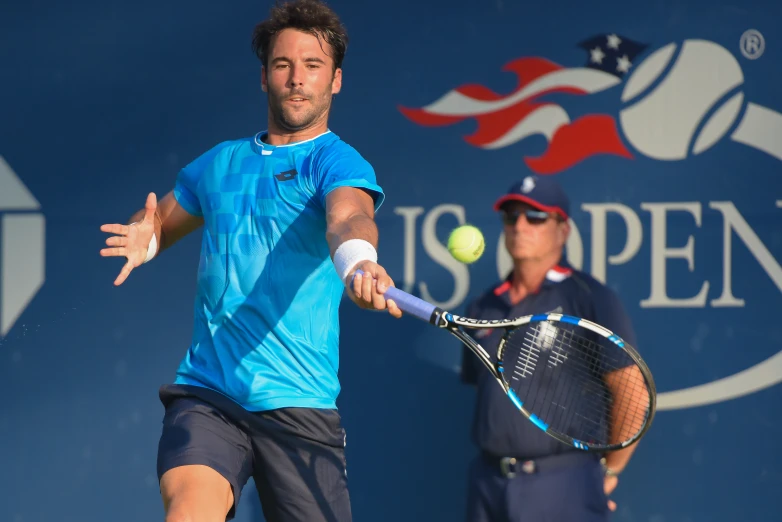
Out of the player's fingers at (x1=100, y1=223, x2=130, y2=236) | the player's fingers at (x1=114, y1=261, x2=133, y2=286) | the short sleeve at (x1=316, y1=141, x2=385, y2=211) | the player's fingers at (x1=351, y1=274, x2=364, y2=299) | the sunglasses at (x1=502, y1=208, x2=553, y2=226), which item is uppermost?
the short sleeve at (x1=316, y1=141, x2=385, y2=211)

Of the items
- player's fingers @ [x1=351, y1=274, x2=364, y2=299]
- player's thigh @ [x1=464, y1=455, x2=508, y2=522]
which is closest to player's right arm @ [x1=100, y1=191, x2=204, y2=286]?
player's fingers @ [x1=351, y1=274, x2=364, y2=299]

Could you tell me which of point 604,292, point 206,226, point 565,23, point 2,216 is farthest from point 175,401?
point 565,23

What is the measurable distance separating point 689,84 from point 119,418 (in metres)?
2.72

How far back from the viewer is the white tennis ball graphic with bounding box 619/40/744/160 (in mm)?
4605

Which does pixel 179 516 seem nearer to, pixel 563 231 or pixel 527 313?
pixel 527 313

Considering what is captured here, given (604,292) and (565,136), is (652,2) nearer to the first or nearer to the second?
(565,136)

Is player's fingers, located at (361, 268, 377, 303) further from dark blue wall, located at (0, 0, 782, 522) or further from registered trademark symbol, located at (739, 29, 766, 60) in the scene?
registered trademark symbol, located at (739, 29, 766, 60)

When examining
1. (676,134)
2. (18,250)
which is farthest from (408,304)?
(18,250)

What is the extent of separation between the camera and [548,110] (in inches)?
185

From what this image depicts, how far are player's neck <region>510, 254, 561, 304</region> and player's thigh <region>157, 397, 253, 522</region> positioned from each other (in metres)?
1.42

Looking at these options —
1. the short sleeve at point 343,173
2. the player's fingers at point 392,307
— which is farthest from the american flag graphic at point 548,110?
the player's fingers at point 392,307

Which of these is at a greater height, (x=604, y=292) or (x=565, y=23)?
(x=565, y=23)

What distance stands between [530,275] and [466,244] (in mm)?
257

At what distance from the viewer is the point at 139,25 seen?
4.91 m
